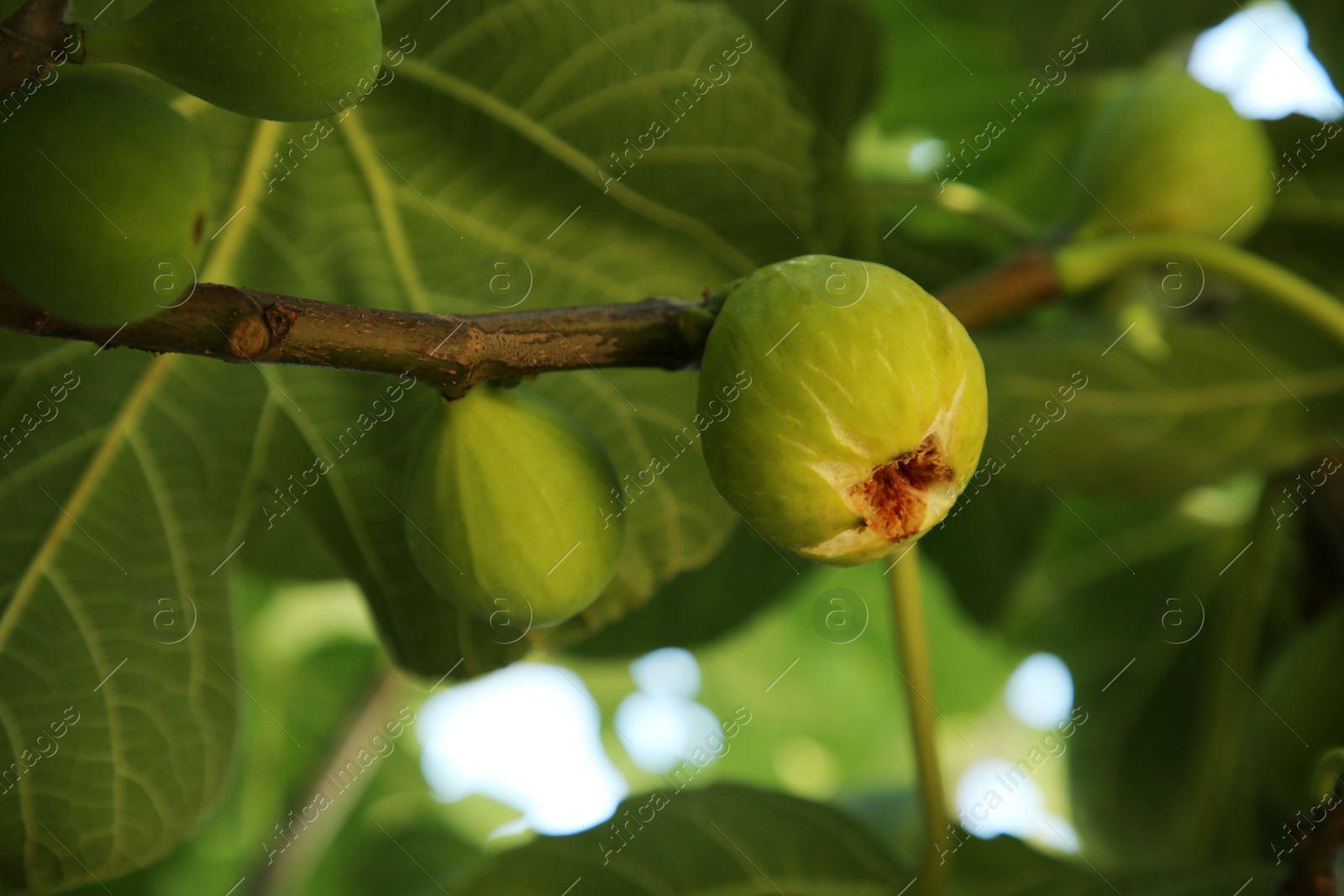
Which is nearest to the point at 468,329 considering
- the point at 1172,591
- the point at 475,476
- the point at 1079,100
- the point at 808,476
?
the point at 475,476

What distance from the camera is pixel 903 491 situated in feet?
2.35

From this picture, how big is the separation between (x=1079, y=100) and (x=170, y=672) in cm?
180

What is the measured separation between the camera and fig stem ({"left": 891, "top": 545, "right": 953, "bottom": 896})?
51.8 inches

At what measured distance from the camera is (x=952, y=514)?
6.11 feet

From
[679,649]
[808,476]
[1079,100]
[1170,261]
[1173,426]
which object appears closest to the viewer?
[808,476]

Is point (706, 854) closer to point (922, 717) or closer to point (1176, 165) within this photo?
point (922, 717)

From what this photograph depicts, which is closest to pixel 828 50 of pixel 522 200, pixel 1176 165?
pixel 1176 165

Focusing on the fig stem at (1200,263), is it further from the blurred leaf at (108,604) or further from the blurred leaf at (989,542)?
the blurred leaf at (108,604)

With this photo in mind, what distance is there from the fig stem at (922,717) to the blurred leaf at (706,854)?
0.05m

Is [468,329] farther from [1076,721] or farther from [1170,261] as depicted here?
[1076,721]

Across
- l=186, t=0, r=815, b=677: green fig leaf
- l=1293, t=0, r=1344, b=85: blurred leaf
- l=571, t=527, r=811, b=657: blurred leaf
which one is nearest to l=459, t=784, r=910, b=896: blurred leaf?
l=186, t=0, r=815, b=677: green fig leaf

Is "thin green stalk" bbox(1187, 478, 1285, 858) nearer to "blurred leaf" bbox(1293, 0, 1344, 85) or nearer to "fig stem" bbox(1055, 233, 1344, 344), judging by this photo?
"fig stem" bbox(1055, 233, 1344, 344)

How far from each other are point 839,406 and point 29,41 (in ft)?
1.65

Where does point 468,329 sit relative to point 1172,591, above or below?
below
